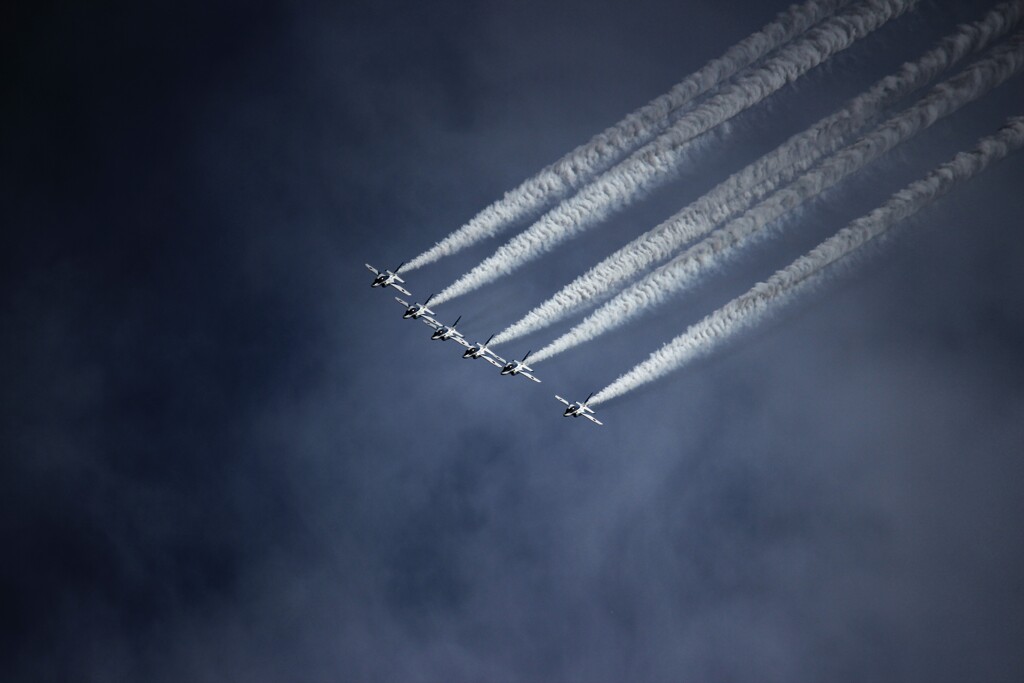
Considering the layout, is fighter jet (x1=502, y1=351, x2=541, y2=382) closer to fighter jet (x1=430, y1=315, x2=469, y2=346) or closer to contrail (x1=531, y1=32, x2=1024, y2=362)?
fighter jet (x1=430, y1=315, x2=469, y2=346)

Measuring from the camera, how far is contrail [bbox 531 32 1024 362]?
116ft

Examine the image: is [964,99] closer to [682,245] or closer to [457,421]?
[682,245]

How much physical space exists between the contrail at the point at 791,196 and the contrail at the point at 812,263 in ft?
5.05

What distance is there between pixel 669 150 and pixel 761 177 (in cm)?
323

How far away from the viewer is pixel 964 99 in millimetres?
35625

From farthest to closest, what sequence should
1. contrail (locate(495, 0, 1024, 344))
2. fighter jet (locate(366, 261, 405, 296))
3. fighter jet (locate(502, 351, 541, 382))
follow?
1. fighter jet (locate(366, 261, 405, 296))
2. fighter jet (locate(502, 351, 541, 382))
3. contrail (locate(495, 0, 1024, 344))

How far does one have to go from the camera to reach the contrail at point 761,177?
3541 cm

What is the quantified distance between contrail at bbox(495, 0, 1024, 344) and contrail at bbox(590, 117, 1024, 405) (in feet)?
8.52

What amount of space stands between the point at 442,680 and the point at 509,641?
409 centimetres

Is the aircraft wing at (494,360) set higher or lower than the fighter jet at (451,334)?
lower

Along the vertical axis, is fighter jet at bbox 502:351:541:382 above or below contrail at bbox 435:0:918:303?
below

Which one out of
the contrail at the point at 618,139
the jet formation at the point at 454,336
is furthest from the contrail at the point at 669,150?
the jet formation at the point at 454,336

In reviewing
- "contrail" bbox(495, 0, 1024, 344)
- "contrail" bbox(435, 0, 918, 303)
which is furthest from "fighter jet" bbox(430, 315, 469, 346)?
"contrail" bbox(495, 0, 1024, 344)

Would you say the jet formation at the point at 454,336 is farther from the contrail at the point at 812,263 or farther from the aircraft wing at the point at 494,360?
the contrail at the point at 812,263
